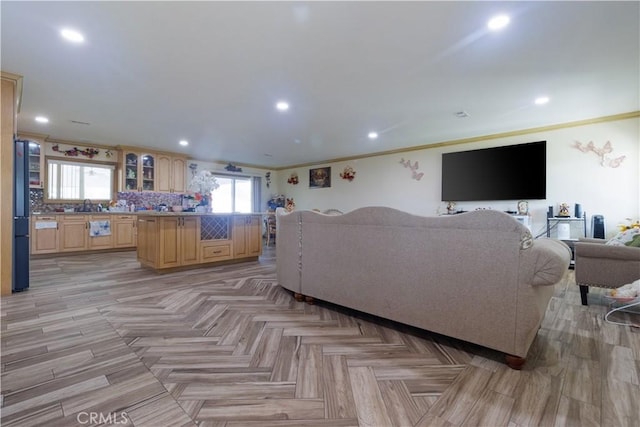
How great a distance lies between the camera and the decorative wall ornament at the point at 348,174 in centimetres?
747

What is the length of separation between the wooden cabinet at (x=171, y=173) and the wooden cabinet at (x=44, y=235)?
199 cm

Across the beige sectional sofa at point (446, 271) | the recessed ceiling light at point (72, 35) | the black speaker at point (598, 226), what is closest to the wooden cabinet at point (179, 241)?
the recessed ceiling light at point (72, 35)

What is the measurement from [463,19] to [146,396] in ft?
10.3

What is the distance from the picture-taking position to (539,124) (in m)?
4.63

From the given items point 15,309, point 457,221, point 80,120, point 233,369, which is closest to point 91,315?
point 15,309

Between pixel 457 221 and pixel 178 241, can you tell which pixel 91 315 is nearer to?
pixel 178 241

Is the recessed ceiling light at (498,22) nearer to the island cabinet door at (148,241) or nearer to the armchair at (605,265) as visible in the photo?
the armchair at (605,265)

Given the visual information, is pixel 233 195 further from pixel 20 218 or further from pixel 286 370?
pixel 286 370

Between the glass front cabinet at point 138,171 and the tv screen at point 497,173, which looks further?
the glass front cabinet at point 138,171

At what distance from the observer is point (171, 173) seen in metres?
6.98

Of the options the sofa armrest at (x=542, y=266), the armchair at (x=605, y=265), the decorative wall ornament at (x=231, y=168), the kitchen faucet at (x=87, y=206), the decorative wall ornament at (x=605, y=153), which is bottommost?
the armchair at (x=605, y=265)

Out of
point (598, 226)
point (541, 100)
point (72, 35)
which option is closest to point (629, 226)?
point (598, 226)

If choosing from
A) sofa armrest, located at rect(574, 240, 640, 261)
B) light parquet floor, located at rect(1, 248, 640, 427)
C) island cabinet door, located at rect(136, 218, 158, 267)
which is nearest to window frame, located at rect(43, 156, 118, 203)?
island cabinet door, located at rect(136, 218, 158, 267)

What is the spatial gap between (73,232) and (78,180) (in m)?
1.26
